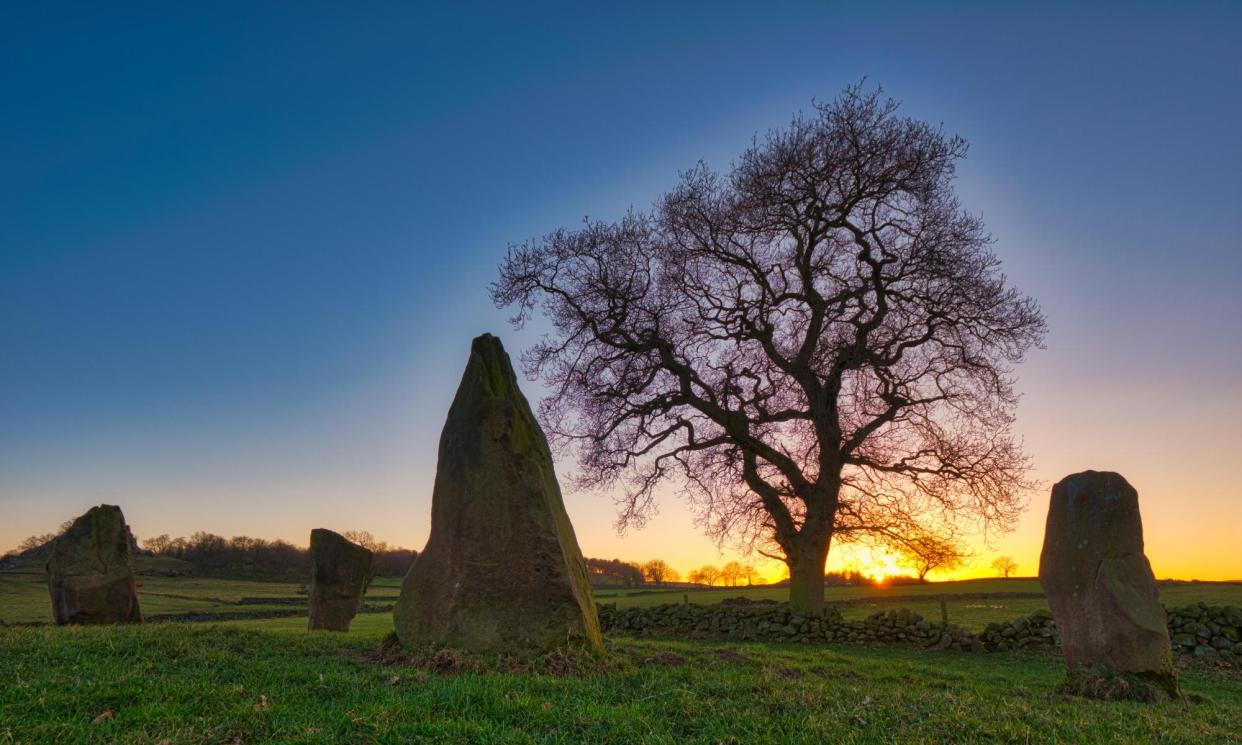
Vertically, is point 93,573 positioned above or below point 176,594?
above

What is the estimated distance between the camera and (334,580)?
A: 19.6 metres

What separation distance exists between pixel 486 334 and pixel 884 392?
1571cm

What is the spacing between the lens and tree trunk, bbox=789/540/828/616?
22.3 metres

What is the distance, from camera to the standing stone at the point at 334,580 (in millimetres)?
19406

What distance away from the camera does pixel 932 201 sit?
21.7 metres

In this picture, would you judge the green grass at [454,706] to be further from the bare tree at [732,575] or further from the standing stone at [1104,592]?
the bare tree at [732,575]

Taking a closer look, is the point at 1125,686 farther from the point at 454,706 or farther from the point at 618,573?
the point at 618,573

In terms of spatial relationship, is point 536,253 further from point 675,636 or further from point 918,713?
point 918,713

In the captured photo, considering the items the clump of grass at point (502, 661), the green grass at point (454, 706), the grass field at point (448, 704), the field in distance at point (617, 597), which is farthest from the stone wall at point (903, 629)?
the clump of grass at point (502, 661)

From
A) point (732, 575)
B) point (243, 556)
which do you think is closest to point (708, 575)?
point (732, 575)

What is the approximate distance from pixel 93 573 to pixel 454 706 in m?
15.9

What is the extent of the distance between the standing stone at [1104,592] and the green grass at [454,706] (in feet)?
2.69

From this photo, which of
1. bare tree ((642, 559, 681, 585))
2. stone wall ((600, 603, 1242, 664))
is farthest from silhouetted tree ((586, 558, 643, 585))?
stone wall ((600, 603, 1242, 664))

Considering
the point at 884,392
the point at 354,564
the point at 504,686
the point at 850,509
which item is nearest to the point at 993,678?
the point at 850,509
